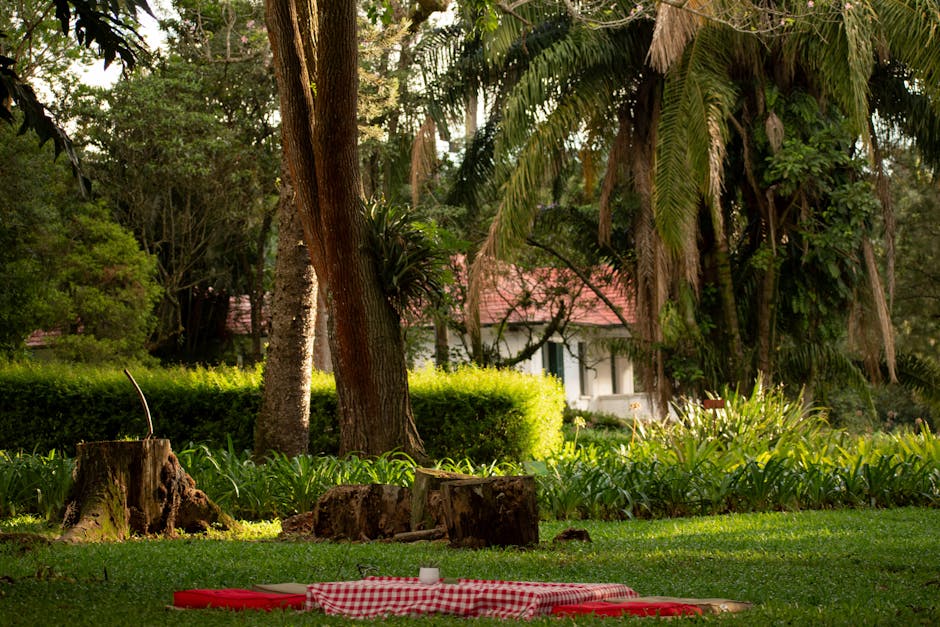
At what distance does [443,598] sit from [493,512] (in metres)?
3.08

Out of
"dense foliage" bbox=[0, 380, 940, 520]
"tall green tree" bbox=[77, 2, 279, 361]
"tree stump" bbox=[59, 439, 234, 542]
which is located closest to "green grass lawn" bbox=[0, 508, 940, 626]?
"tree stump" bbox=[59, 439, 234, 542]

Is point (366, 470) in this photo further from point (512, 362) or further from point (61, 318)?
point (512, 362)

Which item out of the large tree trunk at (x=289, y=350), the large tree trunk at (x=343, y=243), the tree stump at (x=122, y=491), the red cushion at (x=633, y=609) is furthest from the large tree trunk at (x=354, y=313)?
the red cushion at (x=633, y=609)

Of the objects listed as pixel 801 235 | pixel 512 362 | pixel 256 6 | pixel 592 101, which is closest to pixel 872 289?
pixel 801 235

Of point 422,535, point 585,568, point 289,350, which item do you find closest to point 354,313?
A: point 289,350

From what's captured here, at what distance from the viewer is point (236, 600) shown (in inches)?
196

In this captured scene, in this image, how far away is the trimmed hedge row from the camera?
14.9m

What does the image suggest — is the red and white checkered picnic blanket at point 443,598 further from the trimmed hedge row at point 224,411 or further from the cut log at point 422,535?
the trimmed hedge row at point 224,411

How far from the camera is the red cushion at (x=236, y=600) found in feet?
16.2

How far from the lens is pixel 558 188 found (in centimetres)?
2370

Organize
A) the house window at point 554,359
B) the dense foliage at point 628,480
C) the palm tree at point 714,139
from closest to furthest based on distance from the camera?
the dense foliage at point 628,480
the palm tree at point 714,139
the house window at point 554,359

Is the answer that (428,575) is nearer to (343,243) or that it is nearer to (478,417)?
(343,243)

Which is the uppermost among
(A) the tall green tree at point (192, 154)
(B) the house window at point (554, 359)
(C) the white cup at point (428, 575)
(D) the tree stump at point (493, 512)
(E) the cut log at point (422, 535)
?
(A) the tall green tree at point (192, 154)

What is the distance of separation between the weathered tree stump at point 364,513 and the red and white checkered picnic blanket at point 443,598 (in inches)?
145
